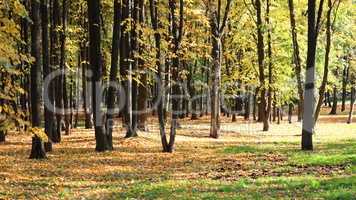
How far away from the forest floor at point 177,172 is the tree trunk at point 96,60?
28.6 inches

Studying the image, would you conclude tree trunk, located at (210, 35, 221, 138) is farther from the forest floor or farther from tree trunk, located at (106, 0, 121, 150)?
Result: tree trunk, located at (106, 0, 121, 150)

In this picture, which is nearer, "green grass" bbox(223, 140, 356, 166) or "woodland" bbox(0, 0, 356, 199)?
"woodland" bbox(0, 0, 356, 199)

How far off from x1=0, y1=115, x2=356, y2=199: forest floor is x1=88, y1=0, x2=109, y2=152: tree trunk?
0.73 meters

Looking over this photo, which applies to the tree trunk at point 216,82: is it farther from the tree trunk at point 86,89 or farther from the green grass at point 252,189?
the green grass at point 252,189

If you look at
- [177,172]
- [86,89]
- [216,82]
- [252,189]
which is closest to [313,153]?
[177,172]

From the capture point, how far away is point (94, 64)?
21000 millimetres

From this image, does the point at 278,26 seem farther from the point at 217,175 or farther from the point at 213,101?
the point at 217,175

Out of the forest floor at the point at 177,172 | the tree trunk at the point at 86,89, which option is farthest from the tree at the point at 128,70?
→ the tree trunk at the point at 86,89

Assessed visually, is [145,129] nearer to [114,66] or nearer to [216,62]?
[216,62]

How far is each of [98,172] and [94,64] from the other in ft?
18.4

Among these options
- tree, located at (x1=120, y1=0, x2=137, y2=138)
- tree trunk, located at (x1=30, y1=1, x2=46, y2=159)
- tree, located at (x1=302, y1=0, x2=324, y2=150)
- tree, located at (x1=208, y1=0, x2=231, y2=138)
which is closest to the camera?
tree trunk, located at (x1=30, y1=1, x2=46, y2=159)

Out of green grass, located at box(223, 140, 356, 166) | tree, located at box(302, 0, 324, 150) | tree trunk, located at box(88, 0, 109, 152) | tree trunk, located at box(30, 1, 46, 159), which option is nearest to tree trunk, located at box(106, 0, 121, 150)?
tree trunk, located at box(88, 0, 109, 152)

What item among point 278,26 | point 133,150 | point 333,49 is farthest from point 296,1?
point 133,150

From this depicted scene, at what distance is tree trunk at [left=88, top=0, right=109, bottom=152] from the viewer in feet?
67.8
